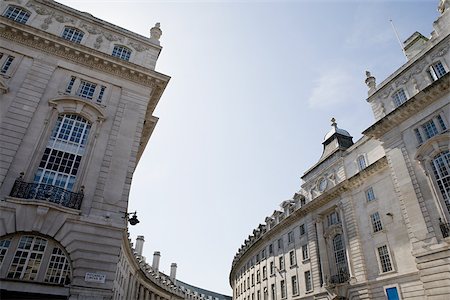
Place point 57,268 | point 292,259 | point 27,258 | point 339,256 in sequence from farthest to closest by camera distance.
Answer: point 292,259
point 339,256
point 57,268
point 27,258

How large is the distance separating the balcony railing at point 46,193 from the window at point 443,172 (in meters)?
24.6

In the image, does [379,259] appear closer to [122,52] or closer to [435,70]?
[435,70]

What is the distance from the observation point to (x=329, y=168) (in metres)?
37.8

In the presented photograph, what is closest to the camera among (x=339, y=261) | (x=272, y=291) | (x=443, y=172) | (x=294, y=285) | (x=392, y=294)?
(x=443, y=172)

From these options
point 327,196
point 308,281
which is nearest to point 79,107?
point 327,196

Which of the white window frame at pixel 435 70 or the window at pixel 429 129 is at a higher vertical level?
the white window frame at pixel 435 70

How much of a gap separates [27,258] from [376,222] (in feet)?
94.7

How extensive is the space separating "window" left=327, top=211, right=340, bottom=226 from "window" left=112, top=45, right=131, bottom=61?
28751 mm

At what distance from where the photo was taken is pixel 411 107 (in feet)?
80.6

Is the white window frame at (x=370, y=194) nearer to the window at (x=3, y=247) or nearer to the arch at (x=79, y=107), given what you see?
the arch at (x=79, y=107)

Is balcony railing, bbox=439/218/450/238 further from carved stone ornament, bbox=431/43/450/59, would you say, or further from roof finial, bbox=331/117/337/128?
roof finial, bbox=331/117/337/128

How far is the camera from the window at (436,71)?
2347 cm

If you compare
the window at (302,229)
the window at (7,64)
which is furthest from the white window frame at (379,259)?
the window at (7,64)

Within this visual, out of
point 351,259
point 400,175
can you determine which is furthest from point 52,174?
point 351,259
